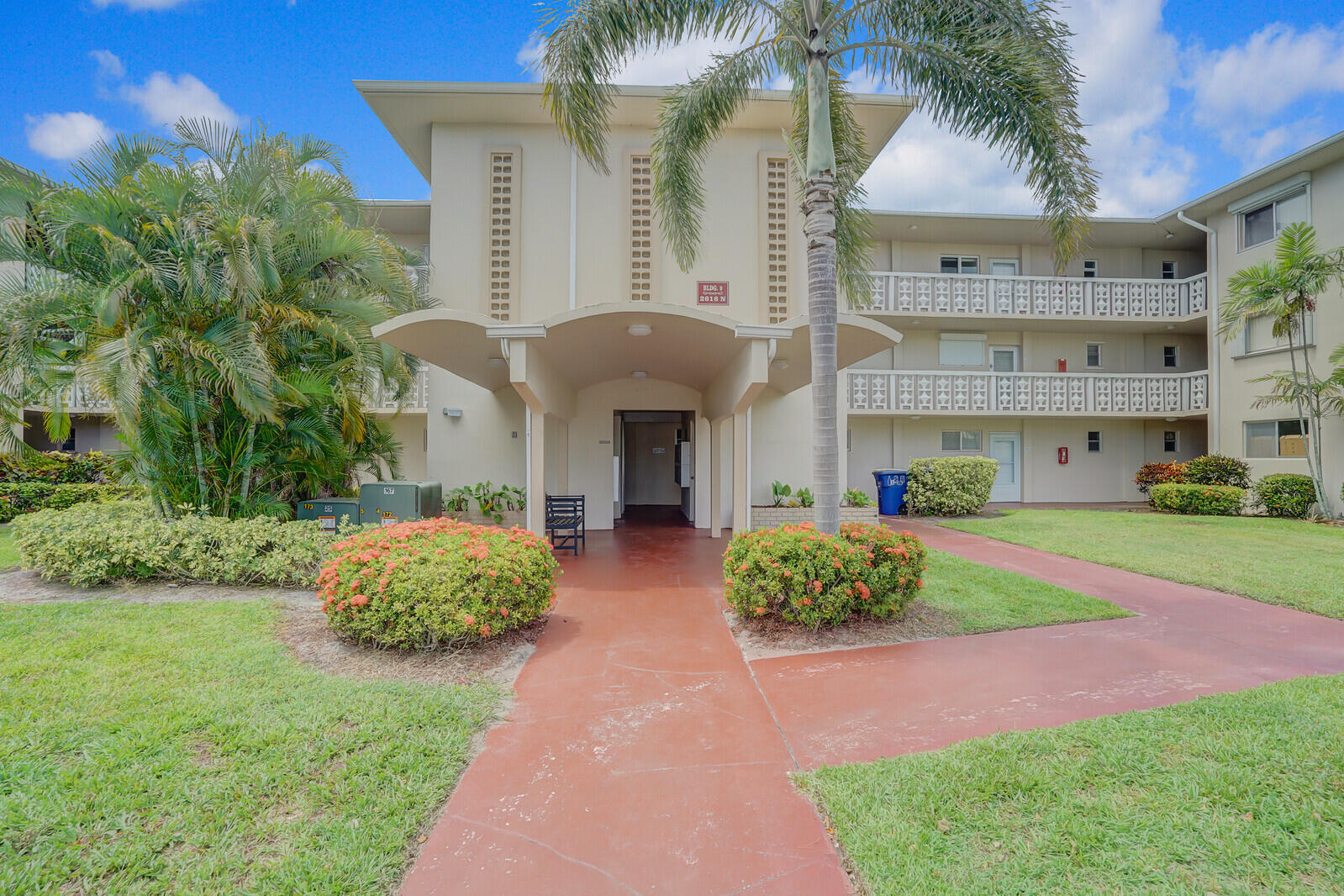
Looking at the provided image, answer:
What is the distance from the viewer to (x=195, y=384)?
311 inches

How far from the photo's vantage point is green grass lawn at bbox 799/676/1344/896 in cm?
245

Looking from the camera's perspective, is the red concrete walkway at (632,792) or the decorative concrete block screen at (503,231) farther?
the decorative concrete block screen at (503,231)

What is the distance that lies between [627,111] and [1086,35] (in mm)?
7976

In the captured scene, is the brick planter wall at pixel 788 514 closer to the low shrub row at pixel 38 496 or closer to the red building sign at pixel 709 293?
the red building sign at pixel 709 293

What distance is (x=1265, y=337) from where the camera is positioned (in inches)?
615

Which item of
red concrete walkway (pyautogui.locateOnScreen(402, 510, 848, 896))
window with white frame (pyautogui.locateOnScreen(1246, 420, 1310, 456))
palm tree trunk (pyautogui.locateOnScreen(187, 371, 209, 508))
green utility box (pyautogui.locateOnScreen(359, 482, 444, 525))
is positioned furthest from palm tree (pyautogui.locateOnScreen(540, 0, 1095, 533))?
window with white frame (pyautogui.locateOnScreen(1246, 420, 1310, 456))

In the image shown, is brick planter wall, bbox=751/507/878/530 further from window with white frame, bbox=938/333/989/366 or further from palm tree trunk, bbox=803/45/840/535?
window with white frame, bbox=938/333/989/366

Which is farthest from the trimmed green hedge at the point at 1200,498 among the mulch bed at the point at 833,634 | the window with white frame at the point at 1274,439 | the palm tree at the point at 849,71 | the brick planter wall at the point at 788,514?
the mulch bed at the point at 833,634

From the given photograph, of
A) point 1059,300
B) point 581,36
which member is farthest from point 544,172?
point 1059,300

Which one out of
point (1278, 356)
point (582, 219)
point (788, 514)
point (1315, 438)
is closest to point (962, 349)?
point (1278, 356)

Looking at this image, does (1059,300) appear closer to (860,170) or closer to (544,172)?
(860,170)

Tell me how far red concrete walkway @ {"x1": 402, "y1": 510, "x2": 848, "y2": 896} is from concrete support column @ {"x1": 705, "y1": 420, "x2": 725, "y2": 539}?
21.5 feet

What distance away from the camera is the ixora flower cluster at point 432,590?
5.02 m

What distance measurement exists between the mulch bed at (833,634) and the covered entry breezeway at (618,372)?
3.29 m
